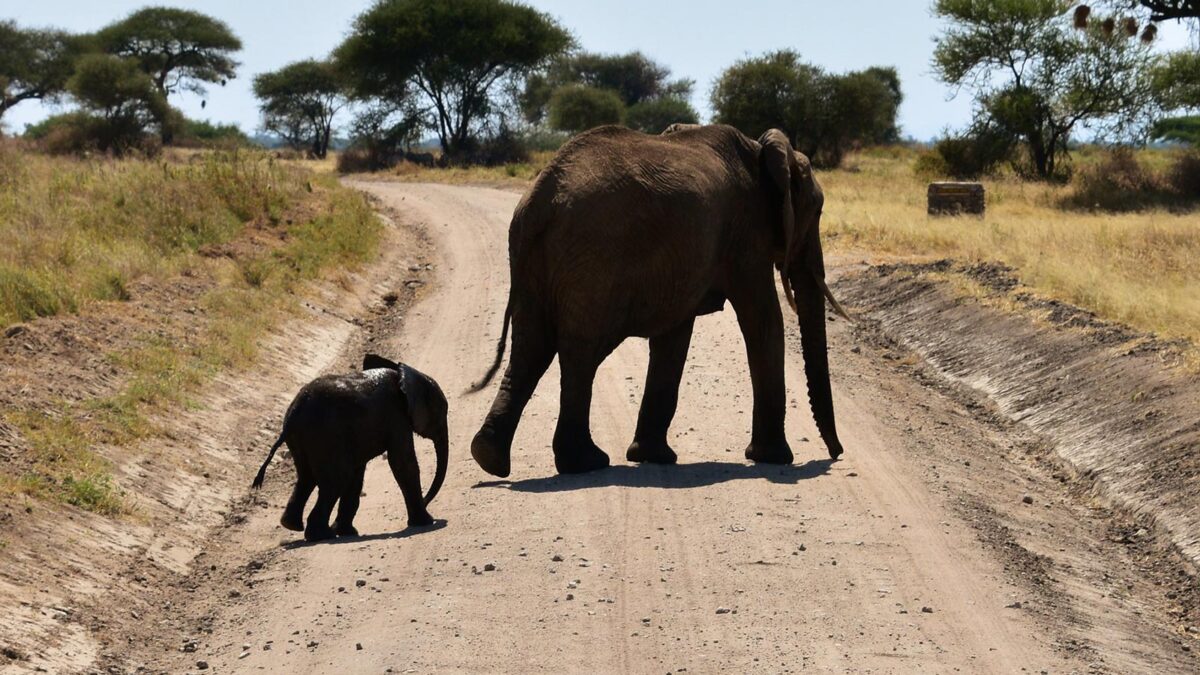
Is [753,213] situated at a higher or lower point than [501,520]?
higher

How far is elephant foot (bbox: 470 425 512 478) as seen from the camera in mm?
11773

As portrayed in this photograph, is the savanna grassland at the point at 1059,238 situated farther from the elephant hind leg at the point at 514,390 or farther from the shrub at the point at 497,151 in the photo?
the shrub at the point at 497,151

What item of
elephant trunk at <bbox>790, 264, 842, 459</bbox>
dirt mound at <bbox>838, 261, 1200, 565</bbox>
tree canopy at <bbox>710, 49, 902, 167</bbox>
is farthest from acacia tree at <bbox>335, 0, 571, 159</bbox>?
elephant trunk at <bbox>790, 264, 842, 459</bbox>

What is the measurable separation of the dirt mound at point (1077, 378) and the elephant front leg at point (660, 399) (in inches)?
140

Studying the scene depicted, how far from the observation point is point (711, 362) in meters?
17.2

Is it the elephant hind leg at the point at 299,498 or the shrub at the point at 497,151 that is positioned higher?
the shrub at the point at 497,151

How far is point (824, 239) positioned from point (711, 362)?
11843 millimetres

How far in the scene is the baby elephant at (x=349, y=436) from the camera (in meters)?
10.4

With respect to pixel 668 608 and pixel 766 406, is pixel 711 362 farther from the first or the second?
pixel 668 608

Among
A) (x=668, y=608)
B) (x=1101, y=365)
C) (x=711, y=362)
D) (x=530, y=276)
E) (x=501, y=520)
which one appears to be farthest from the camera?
(x=711, y=362)

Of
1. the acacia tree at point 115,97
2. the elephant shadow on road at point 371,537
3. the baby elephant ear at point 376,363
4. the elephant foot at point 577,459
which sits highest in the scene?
the acacia tree at point 115,97

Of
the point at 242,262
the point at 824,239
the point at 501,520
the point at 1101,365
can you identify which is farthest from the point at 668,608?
the point at 824,239

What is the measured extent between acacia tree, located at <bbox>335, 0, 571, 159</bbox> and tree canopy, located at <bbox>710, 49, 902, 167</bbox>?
8.68m

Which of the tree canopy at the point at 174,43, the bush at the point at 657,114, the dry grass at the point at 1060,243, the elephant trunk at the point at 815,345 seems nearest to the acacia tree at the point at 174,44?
the tree canopy at the point at 174,43
